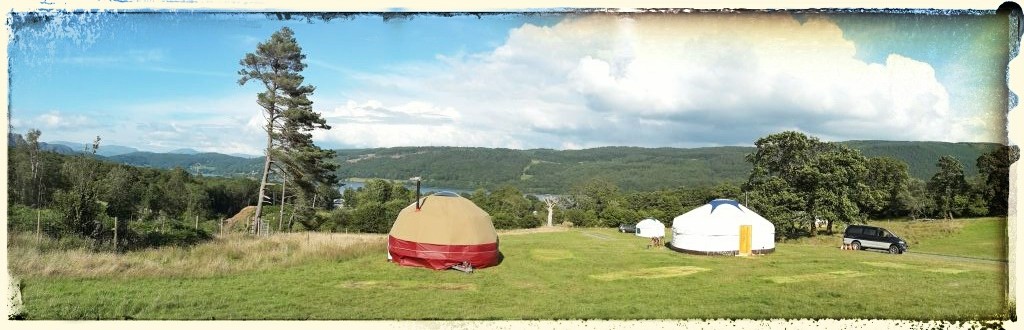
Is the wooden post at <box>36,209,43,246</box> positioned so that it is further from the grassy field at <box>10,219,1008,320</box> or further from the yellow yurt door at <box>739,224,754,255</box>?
the yellow yurt door at <box>739,224,754,255</box>

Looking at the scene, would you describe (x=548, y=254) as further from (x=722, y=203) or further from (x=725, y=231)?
(x=722, y=203)

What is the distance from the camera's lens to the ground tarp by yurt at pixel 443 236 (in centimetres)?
1137

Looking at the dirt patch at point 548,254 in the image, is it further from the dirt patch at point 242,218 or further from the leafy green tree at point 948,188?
the leafy green tree at point 948,188

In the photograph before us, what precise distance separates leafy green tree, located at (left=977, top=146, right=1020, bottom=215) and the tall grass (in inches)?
456

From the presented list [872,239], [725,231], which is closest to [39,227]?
[725,231]

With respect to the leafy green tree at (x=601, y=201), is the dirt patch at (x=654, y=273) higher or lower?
lower

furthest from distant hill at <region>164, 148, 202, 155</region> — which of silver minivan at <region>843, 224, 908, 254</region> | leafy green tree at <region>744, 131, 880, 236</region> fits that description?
silver minivan at <region>843, 224, 908, 254</region>

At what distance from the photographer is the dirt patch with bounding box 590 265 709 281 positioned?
11005mm

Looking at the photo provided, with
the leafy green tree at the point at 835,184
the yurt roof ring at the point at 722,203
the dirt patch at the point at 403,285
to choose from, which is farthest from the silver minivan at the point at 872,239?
the dirt patch at the point at 403,285

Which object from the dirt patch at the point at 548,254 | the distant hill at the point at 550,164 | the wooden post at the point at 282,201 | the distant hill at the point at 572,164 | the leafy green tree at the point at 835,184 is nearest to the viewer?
the distant hill at the point at 550,164

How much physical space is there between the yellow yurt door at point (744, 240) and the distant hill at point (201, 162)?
13.0 meters

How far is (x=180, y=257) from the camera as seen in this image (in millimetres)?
→ 10711

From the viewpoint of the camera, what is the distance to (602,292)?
9.61 metres
